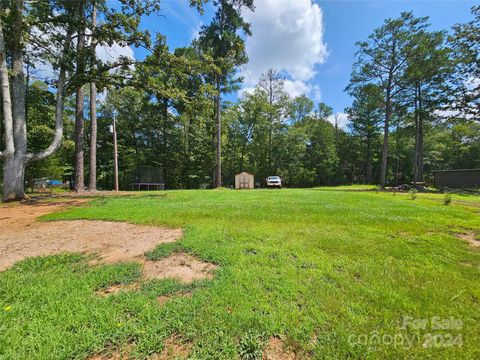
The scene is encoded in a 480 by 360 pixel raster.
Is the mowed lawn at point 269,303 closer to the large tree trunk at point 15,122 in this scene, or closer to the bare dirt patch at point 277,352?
the bare dirt patch at point 277,352

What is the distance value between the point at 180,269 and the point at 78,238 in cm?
251

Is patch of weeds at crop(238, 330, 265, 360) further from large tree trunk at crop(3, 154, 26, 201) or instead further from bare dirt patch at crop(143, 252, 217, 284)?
large tree trunk at crop(3, 154, 26, 201)

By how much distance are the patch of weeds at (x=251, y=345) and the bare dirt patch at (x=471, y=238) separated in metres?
4.62

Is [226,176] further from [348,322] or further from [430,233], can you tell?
[348,322]

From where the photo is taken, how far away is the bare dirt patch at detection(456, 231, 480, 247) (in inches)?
165

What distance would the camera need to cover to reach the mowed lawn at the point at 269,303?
5.88 ft

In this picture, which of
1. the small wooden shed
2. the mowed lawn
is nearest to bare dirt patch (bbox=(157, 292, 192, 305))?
the mowed lawn

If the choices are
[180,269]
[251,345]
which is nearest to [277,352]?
[251,345]

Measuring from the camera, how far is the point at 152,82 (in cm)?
998

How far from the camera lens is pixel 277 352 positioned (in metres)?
1.77

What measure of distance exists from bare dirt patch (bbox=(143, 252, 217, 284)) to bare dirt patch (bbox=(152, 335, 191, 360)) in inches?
34.5

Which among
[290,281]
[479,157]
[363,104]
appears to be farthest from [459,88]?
[290,281]

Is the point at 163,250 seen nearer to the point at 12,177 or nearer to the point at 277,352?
the point at 277,352

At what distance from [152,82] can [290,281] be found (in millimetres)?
10162
